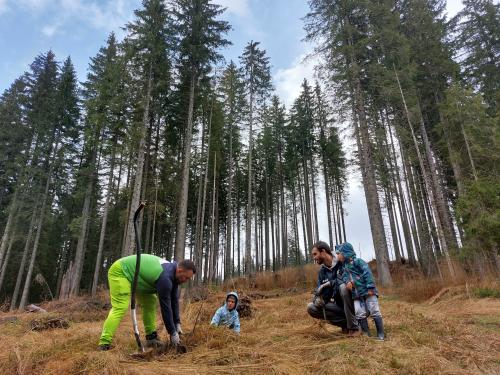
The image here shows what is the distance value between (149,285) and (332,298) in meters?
2.67

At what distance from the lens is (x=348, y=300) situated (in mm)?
4484

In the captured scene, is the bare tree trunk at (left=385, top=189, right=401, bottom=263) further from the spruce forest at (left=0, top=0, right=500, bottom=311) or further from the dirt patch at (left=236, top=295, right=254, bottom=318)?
the dirt patch at (left=236, top=295, right=254, bottom=318)

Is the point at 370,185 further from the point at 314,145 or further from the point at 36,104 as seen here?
the point at 36,104

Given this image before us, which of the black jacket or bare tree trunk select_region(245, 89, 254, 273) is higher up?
bare tree trunk select_region(245, 89, 254, 273)

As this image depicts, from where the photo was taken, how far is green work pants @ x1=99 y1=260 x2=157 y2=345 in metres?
3.80

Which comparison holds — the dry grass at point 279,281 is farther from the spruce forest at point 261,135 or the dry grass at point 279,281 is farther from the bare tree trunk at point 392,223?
the bare tree trunk at point 392,223

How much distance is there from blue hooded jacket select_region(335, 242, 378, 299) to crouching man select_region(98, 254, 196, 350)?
85.8 inches

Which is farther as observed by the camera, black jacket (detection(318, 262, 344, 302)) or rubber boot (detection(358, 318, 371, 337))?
black jacket (detection(318, 262, 344, 302))

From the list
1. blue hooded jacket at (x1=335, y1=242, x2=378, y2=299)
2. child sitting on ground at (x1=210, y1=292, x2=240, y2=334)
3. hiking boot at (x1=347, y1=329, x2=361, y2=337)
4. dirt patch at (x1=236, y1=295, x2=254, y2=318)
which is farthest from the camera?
dirt patch at (x1=236, y1=295, x2=254, y2=318)

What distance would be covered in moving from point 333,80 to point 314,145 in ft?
38.3

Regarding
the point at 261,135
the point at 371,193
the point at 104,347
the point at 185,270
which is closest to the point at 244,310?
the point at 185,270

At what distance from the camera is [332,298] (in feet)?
16.0

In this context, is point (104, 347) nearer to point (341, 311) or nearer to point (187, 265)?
point (187, 265)

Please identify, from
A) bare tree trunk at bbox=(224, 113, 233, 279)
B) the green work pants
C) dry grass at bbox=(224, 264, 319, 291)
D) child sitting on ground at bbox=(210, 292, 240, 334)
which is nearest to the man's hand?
child sitting on ground at bbox=(210, 292, 240, 334)
